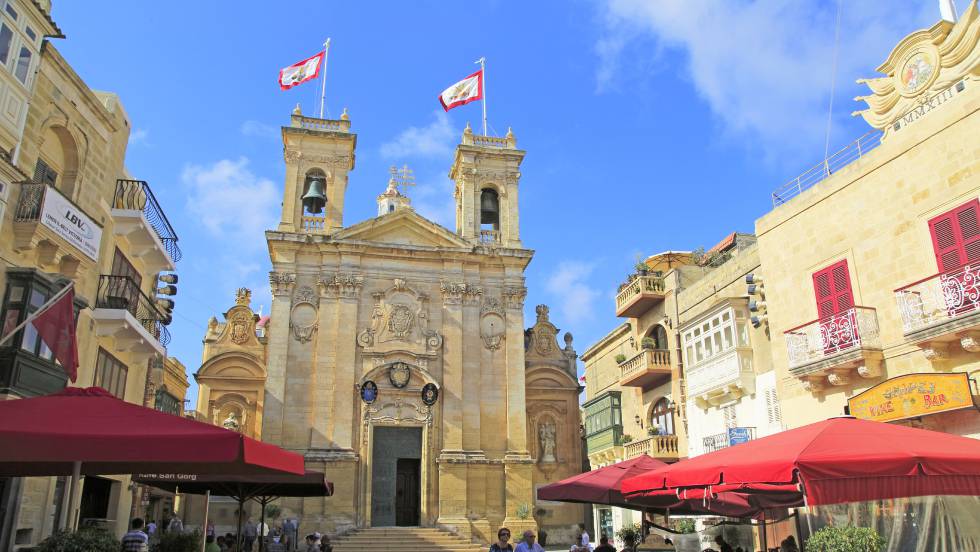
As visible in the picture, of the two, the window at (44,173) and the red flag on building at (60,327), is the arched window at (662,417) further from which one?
the window at (44,173)

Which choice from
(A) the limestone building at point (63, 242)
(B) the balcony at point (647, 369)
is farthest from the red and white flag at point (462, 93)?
(A) the limestone building at point (63, 242)

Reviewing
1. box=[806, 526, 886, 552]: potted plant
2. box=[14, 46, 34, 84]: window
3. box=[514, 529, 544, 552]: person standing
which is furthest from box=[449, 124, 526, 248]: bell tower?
box=[806, 526, 886, 552]: potted plant

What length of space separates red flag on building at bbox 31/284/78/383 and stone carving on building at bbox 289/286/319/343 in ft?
59.7

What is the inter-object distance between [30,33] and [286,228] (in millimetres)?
17420

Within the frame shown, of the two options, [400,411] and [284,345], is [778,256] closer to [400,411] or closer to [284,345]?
[400,411]

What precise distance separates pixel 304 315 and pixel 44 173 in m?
15.9

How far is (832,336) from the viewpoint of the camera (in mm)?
16641

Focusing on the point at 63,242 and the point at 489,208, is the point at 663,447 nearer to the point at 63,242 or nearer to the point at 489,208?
the point at 489,208

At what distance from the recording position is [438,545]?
2694cm

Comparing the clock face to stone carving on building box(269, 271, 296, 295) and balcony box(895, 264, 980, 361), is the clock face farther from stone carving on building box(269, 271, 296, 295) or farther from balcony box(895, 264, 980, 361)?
stone carving on building box(269, 271, 296, 295)

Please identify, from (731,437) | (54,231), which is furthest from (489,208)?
(54,231)

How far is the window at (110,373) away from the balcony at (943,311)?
682 inches

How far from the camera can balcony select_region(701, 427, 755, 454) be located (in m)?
20.2

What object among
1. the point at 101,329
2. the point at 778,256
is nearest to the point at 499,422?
the point at 778,256
